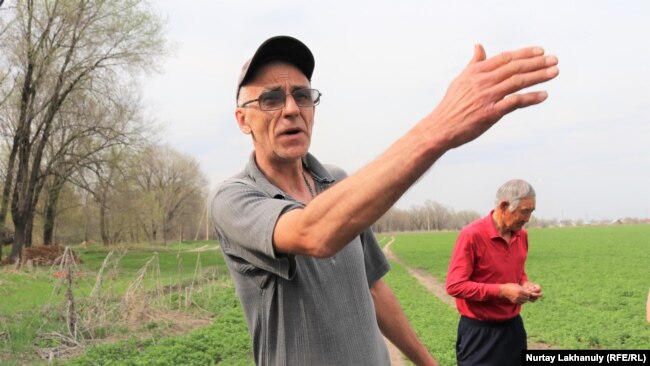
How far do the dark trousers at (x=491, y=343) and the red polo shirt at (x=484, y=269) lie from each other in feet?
0.22

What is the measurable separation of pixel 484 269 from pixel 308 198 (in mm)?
2964

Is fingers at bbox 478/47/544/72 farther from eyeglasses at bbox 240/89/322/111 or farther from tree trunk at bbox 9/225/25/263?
tree trunk at bbox 9/225/25/263

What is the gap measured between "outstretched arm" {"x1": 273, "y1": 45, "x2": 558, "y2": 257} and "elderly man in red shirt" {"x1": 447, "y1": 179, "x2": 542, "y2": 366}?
3.27 m

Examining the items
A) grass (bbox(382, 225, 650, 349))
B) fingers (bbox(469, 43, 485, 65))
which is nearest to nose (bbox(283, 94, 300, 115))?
fingers (bbox(469, 43, 485, 65))

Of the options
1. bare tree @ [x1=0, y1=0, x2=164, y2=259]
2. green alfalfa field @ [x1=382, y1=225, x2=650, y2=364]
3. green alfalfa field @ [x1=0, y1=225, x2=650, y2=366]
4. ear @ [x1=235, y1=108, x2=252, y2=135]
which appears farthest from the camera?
bare tree @ [x1=0, y1=0, x2=164, y2=259]

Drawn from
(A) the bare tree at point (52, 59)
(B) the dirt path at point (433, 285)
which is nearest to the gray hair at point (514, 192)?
(B) the dirt path at point (433, 285)

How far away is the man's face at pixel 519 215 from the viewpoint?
4.68 meters

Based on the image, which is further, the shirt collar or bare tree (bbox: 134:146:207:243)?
bare tree (bbox: 134:146:207:243)

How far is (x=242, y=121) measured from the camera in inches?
80.4

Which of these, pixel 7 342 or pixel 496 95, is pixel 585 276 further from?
pixel 496 95

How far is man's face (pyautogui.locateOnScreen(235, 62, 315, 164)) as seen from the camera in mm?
1914

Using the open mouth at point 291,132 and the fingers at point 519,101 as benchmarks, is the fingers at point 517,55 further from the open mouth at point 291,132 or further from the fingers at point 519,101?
the open mouth at point 291,132

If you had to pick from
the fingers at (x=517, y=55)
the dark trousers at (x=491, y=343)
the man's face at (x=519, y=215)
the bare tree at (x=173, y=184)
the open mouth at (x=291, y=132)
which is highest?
the bare tree at (x=173, y=184)

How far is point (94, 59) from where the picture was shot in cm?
3075
